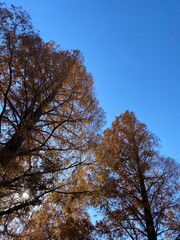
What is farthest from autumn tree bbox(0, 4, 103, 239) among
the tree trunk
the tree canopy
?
the tree trunk

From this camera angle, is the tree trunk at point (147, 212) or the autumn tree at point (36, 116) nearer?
the autumn tree at point (36, 116)

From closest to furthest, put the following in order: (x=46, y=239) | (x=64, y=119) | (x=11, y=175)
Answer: (x=11, y=175) → (x=64, y=119) → (x=46, y=239)

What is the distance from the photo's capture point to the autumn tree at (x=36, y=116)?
4691mm

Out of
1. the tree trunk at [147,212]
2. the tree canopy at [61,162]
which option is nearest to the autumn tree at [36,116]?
the tree canopy at [61,162]

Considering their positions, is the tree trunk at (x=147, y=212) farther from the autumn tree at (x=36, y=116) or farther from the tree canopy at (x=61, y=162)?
the autumn tree at (x=36, y=116)

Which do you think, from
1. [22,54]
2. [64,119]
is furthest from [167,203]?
[22,54]

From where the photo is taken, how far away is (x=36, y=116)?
233 inches

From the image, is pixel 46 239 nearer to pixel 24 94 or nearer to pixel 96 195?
pixel 96 195

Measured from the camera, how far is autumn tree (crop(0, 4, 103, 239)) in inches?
185

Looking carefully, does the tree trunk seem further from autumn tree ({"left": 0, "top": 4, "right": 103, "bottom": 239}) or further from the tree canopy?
autumn tree ({"left": 0, "top": 4, "right": 103, "bottom": 239})

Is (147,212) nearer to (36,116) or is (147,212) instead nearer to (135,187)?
(135,187)

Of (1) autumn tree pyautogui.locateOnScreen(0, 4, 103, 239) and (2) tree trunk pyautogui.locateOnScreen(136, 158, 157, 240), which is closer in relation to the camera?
(1) autumn tree pyautogui.locateOnScreen(0, 4, 103, 239)

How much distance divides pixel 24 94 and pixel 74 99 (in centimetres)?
162

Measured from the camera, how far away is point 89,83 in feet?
26.1
